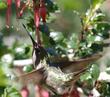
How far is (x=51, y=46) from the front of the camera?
304 cm

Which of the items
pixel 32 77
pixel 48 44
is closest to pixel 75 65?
pixel 32 77

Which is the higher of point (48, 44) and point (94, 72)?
point (48, 44)

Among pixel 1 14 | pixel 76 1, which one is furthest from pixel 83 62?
pixel 1 14

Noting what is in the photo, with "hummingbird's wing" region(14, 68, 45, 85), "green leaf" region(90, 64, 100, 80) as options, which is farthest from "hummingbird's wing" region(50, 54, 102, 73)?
"green leaf" region(90, 64, 100, 80)

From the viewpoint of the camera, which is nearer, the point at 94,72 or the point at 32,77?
the point at 32,77

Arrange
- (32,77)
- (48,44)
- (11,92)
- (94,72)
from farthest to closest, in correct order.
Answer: (48,44)
(94,72)
(11,92)
(32,77)

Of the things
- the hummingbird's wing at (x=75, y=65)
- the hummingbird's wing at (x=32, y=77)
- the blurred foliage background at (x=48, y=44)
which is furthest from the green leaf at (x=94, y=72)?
the hummingbird's wing at (x=32, y=77)

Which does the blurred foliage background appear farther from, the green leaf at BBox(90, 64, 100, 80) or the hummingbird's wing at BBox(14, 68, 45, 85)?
the hummingbird's wing at BBox(14, 68, 45, 85)

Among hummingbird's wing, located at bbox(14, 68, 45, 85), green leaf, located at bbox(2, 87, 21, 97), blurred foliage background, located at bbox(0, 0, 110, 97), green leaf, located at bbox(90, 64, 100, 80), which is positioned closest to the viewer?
hummingbird's wing, located at bbox(14, 68, 45, 85)

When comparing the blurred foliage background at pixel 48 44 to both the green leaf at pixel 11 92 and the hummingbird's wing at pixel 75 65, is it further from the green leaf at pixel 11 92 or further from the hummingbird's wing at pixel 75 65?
the hummingbird's wing at pixel 75 65

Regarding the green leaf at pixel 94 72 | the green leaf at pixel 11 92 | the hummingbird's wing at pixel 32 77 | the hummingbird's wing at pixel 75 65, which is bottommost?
the green leaf at pixel 94 72

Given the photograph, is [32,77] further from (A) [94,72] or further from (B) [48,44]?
(B) [48,44]

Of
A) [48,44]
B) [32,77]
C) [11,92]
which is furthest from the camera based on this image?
[48,44]

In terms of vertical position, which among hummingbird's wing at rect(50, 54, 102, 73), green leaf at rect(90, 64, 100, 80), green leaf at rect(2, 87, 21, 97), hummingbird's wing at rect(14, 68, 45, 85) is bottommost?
green leaf at rect(90, 64, 100, 80)
